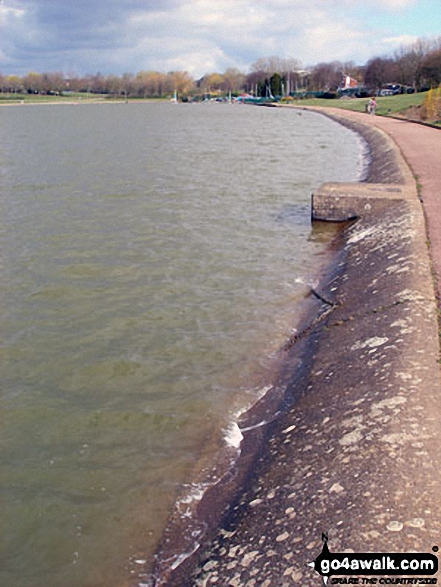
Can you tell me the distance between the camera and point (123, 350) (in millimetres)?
7094

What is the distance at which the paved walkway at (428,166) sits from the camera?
936 cm

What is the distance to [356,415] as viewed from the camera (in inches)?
185

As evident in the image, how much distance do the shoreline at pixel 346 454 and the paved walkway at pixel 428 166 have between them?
93 centimetres

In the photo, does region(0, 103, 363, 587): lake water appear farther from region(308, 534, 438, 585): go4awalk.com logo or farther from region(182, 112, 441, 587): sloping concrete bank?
region(308, 534, 438, 585): go4awalk.com logo

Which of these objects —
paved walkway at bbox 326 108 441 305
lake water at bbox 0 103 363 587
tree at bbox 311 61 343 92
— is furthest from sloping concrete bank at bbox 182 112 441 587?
tree at bbox 311 61 343 92

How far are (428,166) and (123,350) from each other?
1352cm

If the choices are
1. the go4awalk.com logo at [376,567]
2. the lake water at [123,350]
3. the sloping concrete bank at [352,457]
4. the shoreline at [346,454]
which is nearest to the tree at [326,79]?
the lake water at [123,350]

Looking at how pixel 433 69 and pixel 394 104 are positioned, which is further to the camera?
pixel 433 69

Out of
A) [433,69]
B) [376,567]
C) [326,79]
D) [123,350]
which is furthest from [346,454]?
[326,79]

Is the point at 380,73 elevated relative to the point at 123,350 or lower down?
elevated

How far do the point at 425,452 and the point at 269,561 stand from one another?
1.28 metres

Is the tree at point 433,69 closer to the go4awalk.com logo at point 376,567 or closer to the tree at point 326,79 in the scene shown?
the go4awalk.com logo at point 376,567

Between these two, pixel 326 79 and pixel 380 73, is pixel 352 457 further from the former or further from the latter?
pixel 326 79

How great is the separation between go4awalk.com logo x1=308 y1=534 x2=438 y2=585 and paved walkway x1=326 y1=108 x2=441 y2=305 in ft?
12.5
